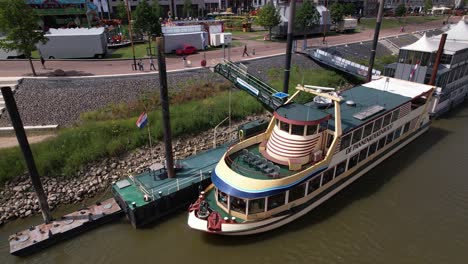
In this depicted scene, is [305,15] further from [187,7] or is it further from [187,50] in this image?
[187,7]

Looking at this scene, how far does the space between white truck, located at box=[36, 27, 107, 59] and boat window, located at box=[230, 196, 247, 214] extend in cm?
3171

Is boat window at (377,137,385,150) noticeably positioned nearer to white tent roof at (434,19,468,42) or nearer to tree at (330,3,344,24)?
white tent roof at (434,19,468,42)

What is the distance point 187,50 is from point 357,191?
101 ft

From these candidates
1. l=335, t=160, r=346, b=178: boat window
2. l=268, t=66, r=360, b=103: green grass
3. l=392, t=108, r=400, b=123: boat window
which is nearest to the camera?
l=335, t=160, r=346, b=178: boat window

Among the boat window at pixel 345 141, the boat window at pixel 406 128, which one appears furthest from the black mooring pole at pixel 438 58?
the boat window at pixel 345 141

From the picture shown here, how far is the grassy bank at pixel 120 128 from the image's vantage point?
19.5m

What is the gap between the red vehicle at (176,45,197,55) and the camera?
4215 centimetres

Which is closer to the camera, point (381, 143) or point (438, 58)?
point (381, 143)

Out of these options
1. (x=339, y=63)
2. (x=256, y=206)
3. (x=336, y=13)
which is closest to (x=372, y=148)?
(x=256, y=206)

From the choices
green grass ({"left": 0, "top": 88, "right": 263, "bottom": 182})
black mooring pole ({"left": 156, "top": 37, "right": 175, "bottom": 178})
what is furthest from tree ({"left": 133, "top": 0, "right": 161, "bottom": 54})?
black mooring pole ({"left": 156, "top": 37, "right": 175, "bottom": 178})

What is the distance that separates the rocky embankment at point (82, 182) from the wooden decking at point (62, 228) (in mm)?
2226

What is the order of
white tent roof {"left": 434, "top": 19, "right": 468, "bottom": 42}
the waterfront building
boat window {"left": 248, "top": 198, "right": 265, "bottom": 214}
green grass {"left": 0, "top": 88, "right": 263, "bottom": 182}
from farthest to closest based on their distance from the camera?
white tent roof {"left": 434, "top": 19, "right": 468, "bottom": 42}
the waterfront building
green grass {"left": 0, "top": 88, "right": 263, "bottom": 182}
boat window {"left": 248, "top": 198, "right": 265, "bottom": 214}

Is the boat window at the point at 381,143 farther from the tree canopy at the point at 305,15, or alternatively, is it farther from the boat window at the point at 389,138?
the tree canopy at the point at 305,15

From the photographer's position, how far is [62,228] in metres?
15.9
